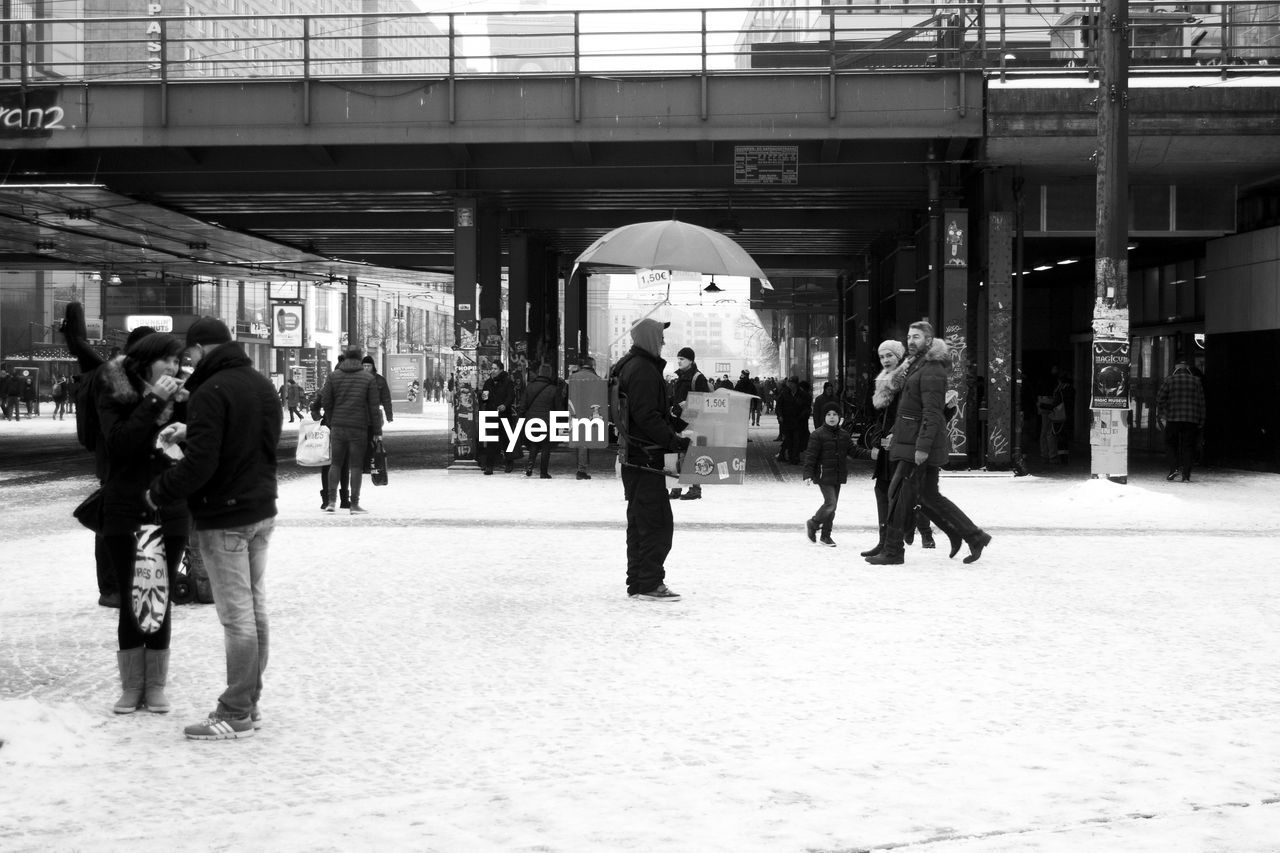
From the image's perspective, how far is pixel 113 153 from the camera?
2228cm

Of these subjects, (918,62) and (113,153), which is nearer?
(113,153)

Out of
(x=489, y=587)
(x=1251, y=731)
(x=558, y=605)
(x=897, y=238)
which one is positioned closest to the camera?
(x=1251, y=731)

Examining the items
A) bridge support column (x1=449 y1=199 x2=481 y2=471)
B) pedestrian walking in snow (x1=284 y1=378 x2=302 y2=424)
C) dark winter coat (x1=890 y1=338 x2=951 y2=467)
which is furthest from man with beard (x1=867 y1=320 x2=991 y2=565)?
pedestrian walking in snow (x1=284 y1=378 x2=302 y2=424)

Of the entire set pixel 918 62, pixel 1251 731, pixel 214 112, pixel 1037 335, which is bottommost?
pixel 1251 731

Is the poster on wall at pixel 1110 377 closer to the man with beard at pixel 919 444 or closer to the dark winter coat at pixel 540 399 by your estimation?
the man with beard at pixel 919 444

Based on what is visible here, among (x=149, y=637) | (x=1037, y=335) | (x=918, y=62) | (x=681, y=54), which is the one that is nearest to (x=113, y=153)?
(x=681, y=54)

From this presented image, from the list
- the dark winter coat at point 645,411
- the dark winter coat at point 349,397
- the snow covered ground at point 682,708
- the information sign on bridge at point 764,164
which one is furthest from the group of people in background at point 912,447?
the information sign on bridge at point 764,164

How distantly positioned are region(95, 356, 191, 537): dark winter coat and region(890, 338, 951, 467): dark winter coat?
20.5 ft

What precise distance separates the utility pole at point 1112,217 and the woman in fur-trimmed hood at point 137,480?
12.9 m

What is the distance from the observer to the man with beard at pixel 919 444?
1126 centimetres

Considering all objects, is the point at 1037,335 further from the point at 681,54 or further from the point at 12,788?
the point at 12,788

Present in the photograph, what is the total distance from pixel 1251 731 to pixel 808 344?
173ft

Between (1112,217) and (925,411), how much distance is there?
7.10 meters

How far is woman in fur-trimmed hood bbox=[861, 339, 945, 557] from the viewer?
38.5 ft
